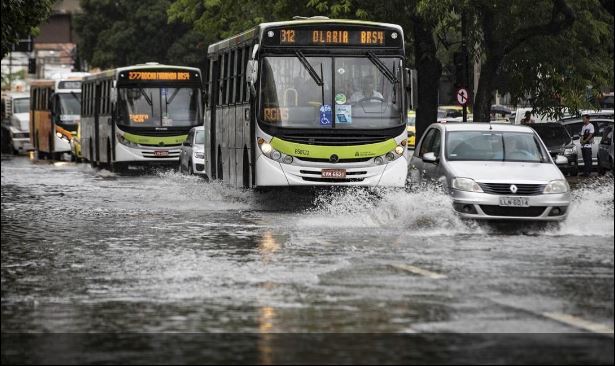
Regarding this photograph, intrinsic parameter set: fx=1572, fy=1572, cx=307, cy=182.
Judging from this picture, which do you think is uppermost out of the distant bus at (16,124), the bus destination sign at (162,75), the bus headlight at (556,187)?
the bus destination sign at (162,75)

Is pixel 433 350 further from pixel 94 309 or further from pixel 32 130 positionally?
pixel 32 130

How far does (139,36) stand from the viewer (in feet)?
279

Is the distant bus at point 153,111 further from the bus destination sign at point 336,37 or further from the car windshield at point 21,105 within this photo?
the car windshield at point 21,105

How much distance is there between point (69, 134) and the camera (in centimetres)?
6031

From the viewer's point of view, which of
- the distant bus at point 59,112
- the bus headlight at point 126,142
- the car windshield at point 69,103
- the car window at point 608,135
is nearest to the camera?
the car window at point 608,135

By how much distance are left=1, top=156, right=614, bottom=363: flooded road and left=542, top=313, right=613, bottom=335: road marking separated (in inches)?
0.6

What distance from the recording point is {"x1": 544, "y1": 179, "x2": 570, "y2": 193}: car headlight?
65.9 ft

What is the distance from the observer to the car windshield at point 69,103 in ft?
196

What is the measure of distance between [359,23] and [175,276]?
11.9 m

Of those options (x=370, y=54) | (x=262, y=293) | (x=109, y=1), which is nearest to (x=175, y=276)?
(x=262, y=293)

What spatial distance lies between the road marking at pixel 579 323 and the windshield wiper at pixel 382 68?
46.7 feet

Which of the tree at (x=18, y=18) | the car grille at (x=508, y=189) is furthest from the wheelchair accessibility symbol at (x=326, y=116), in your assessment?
the car grille at (x=508, y=189)

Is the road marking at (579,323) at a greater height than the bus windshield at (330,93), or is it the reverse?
the bus windshield at (330,93)

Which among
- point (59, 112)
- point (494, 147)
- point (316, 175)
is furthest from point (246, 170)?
point (59, 112)
